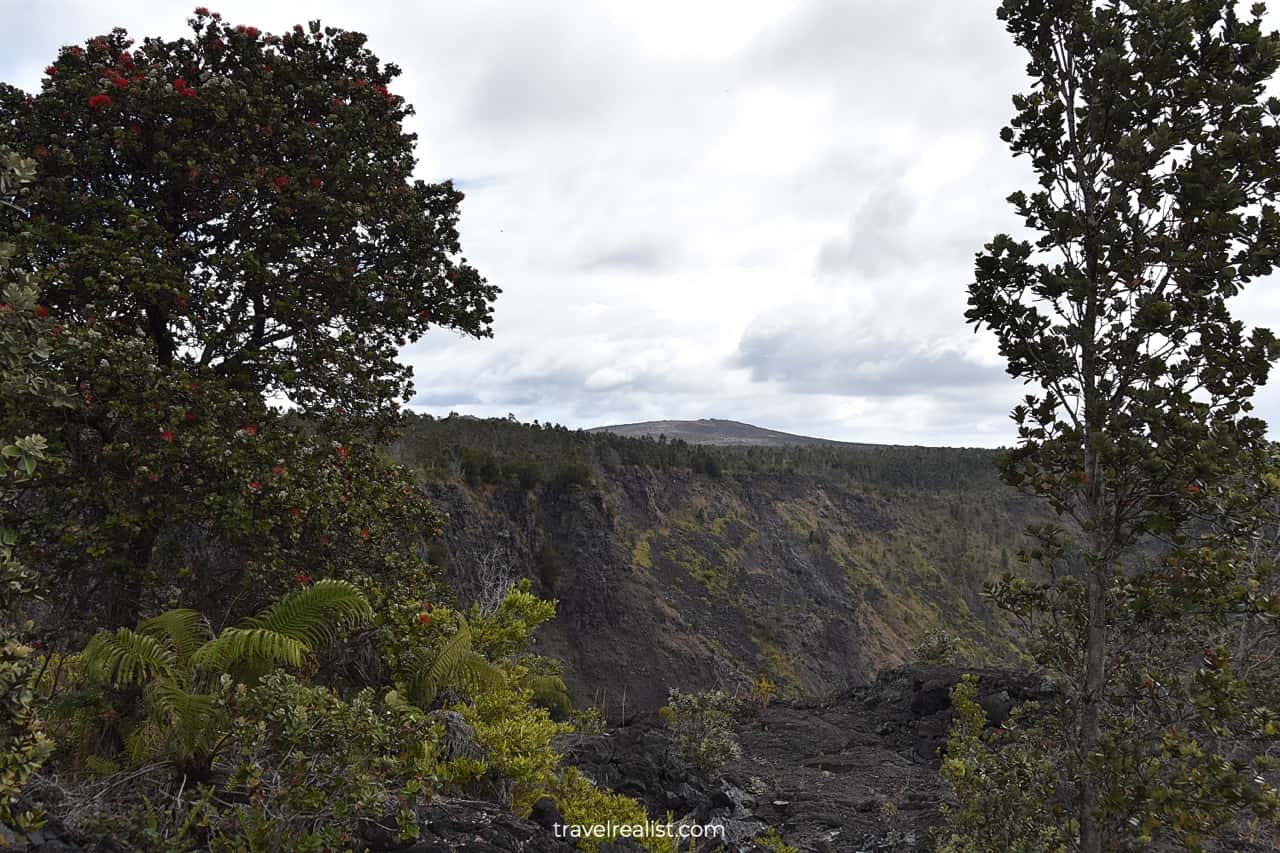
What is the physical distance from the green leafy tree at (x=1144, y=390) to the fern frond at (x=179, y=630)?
594 centimetres

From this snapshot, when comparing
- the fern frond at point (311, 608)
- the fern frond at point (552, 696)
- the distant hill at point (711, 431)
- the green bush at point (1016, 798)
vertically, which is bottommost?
the fern frond at point (552, 696)

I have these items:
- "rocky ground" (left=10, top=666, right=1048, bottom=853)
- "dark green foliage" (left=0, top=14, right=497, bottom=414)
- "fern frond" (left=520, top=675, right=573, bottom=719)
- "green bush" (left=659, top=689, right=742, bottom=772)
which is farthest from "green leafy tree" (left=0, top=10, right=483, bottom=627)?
"fern frond" (left=520, top=675, right=573, bottom=719)

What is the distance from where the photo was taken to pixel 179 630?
5809mm

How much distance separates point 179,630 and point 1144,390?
264 inches

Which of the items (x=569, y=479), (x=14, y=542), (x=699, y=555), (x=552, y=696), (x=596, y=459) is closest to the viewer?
(x=14, y=542)

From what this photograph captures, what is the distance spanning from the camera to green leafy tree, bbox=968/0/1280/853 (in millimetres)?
4047

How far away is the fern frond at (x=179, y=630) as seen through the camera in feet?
18.9

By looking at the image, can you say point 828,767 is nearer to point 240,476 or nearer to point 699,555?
point 240,476

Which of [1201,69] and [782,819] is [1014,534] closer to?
[782,819]

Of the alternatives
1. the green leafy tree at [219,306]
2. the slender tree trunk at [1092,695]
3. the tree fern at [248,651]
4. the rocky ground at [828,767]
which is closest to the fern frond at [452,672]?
the green leafy tree at [219,306]

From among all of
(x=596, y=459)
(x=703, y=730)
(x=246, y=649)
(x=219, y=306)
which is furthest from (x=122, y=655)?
(x=596, y=459)

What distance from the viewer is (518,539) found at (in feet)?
101

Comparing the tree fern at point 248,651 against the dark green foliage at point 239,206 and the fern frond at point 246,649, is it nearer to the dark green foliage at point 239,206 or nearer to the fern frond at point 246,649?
the fern frond at point 246,649

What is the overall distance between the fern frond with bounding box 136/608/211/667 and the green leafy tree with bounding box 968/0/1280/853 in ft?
19.5
